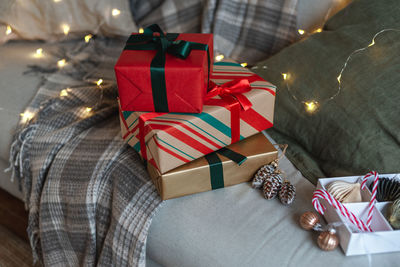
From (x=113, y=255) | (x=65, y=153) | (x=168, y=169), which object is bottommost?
(x=113, y=255)

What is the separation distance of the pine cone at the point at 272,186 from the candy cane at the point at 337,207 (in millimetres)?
96

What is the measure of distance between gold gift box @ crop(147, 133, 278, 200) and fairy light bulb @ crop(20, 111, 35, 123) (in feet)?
1.63

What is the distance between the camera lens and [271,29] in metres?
1.26

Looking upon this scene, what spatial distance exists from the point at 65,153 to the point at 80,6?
2.29 ft

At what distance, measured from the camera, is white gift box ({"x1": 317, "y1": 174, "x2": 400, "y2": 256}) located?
0.68 m

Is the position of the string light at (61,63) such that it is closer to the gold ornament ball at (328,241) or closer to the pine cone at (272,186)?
the pine cone at (272,186)

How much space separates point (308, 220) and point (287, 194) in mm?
85

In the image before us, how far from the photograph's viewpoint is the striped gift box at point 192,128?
31.2 inches

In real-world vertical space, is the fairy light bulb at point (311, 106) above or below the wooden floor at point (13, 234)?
above

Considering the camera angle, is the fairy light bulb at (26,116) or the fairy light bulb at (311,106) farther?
the fairy light bulb at (26,116)

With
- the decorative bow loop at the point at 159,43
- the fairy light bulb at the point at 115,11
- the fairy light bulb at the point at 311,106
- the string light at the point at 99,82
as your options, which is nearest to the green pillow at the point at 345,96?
the fairy light bulb at the point at 311,106

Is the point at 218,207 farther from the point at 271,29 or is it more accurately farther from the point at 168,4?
the point at 168,4

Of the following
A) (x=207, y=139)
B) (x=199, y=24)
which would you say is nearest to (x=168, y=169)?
(x=207, y=139)

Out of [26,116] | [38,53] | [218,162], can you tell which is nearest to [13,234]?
[26,116]
